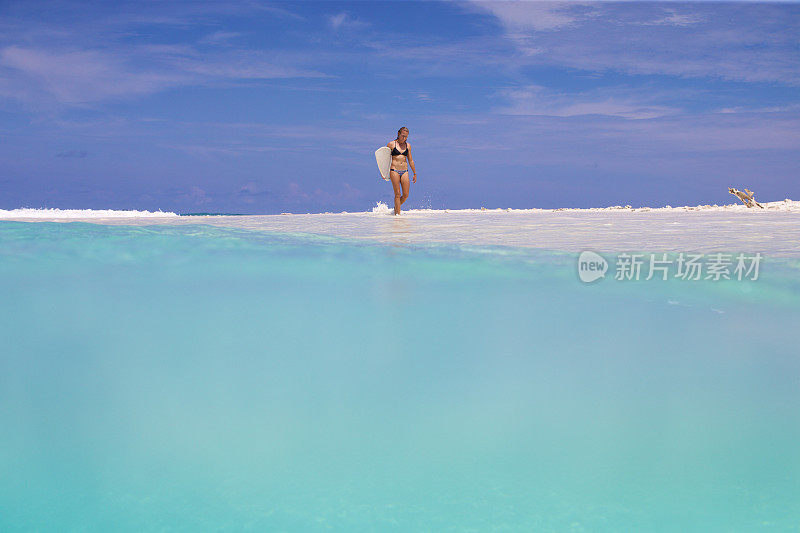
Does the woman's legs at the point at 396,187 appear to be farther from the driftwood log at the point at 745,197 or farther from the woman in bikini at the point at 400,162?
the driftwood log at the point at 745,197

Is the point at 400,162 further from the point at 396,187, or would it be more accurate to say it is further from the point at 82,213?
the point at 82,213

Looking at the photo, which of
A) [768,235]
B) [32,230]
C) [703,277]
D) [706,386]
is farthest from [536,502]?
[32,230]

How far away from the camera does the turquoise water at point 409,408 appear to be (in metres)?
2.22

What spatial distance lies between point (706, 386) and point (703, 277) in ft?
9.11

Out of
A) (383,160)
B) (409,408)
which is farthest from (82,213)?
(409,408)

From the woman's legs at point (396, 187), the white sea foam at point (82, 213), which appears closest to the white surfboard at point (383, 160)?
the woman's legs at point (396, 187)

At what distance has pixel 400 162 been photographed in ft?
46.3

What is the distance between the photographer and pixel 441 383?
10.7 ft

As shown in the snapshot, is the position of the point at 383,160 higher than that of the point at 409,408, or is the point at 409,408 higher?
the point at 383,160

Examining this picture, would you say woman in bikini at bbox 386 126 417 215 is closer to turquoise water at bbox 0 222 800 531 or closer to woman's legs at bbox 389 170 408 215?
woman's legs at bbox 389 170 408 215

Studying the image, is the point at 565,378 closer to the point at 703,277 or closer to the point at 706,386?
the point at 706,386

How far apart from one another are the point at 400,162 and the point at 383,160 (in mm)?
712

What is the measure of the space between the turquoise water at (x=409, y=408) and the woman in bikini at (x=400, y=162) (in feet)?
28.5

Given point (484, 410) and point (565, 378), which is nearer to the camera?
point (484, 410)
